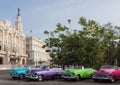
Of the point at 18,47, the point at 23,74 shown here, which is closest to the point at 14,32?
the point at 18,47

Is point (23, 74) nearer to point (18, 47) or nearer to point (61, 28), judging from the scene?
point (61, 28)

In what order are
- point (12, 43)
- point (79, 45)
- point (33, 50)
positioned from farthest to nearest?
point (33, 50) → point (12, 43) → point (79, 45)

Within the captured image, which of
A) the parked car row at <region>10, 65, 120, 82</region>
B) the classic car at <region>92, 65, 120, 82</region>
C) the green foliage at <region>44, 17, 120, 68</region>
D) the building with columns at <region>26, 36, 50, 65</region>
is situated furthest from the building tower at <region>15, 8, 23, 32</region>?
the classic car at <region>92, 65, 120, 82</region>

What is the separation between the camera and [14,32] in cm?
11244

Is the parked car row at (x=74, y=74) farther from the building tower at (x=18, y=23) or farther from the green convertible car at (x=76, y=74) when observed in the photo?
the building tower at (x=18, y=23)

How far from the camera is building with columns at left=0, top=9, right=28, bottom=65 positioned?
99312 mm

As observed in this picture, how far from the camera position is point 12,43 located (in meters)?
110

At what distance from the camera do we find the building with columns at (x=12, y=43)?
99.3 m

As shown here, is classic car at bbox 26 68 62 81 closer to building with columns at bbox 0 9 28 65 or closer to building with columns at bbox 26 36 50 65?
building with columns at bbox 0 9 28 65

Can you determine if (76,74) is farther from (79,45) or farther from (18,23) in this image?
(18,23)

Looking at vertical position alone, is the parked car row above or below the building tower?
below

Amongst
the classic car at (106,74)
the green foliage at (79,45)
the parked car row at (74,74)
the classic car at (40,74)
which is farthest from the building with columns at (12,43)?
the classic car at (106,74)

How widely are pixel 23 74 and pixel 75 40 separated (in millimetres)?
9620

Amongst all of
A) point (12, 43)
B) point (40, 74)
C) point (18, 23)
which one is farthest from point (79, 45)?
point (18, 23)
